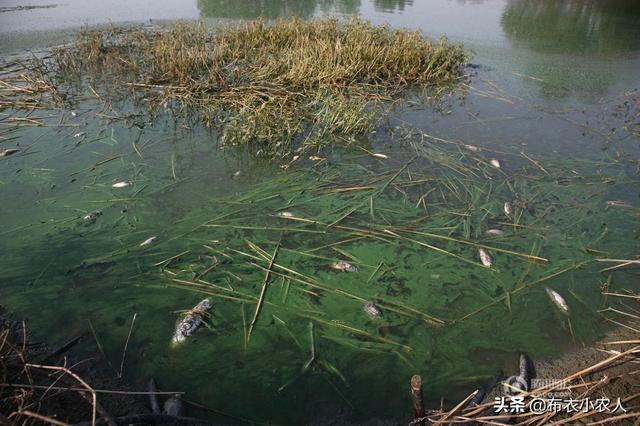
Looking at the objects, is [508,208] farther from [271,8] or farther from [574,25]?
[271,8]

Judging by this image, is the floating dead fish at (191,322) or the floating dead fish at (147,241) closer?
the floating dead fish at (191,322)

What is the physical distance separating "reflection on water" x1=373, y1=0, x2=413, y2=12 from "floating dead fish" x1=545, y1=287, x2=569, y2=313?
33.7 feet

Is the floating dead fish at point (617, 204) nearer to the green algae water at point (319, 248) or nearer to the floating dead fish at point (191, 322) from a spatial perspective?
the green algae water at point (319, 248)

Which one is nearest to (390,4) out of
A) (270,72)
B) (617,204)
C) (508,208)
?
(270,72)

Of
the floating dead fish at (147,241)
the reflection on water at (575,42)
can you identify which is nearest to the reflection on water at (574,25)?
the reflection on water at (575,42)

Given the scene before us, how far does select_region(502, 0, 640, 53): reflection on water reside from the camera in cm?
827

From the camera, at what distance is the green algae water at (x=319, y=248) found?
2129mm

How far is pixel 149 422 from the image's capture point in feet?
5.51

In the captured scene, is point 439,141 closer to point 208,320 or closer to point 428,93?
point 428,93

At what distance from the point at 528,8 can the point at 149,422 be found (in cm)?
1392

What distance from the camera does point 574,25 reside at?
992 centimetres

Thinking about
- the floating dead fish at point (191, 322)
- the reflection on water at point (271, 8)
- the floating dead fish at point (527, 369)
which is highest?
the reflection on water at point (271, 8)

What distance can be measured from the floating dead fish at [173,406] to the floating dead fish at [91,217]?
1711mm

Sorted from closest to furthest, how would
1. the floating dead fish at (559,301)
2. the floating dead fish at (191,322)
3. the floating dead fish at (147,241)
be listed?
the floating dead fish at (191,322), the floating dead fish at (559,301), the floating dead fish at (147,241)
